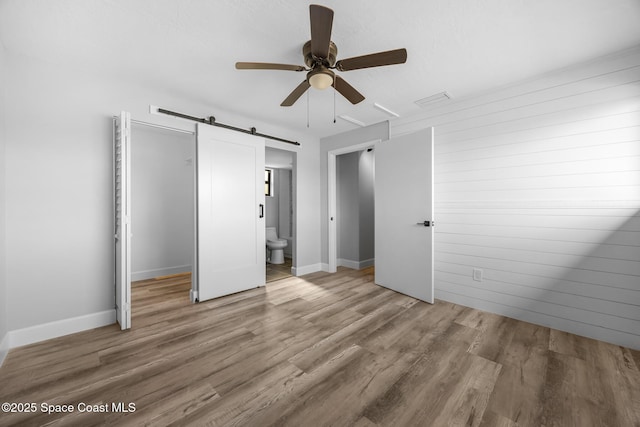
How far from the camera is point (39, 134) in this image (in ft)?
7.54

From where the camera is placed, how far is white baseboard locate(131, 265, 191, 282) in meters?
4.13

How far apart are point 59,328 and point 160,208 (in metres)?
2.35

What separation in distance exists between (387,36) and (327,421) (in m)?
2.61

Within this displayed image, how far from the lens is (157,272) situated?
4359mm

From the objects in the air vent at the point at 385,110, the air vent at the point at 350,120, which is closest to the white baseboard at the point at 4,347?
the air vent at the point at 350,120

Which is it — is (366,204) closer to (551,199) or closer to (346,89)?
(551,199)

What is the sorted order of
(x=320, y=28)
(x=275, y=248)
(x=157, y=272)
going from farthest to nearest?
1. (x=275, y=248)
2. (x=157, y=272)
3. (x=320, y=28)

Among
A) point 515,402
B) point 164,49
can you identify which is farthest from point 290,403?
point 164,49

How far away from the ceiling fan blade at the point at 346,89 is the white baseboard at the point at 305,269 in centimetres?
296

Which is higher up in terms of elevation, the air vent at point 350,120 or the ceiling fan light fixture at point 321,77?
the air vent at point 350,120

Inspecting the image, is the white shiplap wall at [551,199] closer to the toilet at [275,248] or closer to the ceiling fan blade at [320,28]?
the ceiling fan blade at [320,28]

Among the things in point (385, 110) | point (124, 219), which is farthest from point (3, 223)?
point (385, 110)

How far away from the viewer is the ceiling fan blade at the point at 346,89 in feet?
6.72

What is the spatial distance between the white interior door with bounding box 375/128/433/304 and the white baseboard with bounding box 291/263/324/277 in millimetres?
1268
